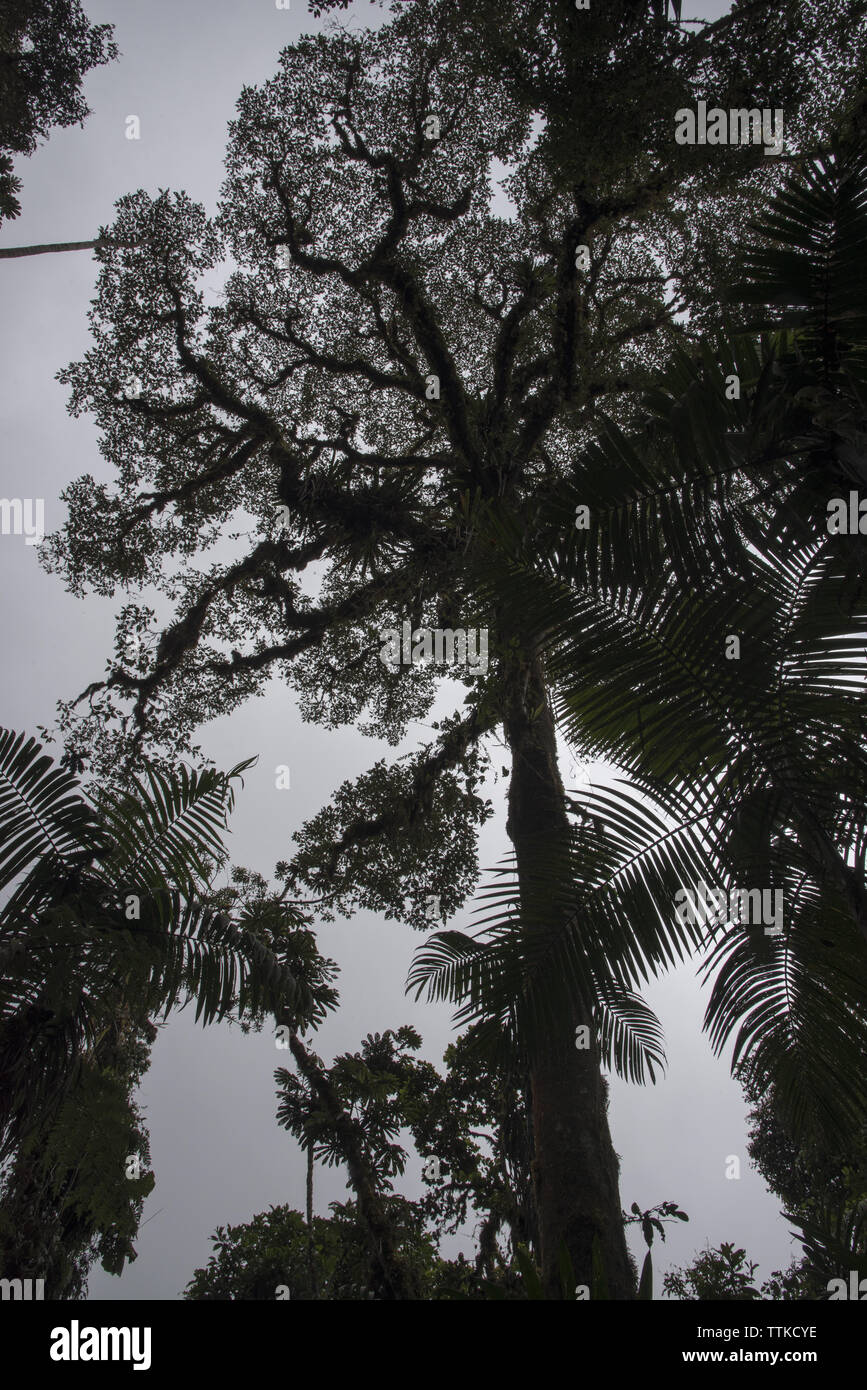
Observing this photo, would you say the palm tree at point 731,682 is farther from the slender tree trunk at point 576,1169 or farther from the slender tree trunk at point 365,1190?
the slender tree trunk at point 365,1190

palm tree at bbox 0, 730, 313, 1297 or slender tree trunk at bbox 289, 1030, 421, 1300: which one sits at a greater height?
palm tree at bbox 0, 730, 313, 1297

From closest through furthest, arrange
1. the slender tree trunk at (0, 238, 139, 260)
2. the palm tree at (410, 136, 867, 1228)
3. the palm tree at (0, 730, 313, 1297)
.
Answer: the palm tree at (410, 136, 867, 1228) < the palm tree at (0, 730, 313, 1297) < the slender tree trunk at (0, 238, 139, 260)

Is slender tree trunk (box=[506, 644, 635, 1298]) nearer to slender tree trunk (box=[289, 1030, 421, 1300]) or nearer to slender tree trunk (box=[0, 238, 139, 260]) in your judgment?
slender tree trunk (box=[289, 1030, 421, 1300])

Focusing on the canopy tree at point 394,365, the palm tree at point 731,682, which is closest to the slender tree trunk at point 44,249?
the canopy tree at point 394,365

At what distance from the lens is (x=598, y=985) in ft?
10.0

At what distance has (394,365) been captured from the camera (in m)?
12.3

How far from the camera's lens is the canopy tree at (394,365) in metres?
7.15

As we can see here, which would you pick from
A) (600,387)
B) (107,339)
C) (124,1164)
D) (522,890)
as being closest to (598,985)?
(522,890)

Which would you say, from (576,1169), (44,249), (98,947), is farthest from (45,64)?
(576,1169)

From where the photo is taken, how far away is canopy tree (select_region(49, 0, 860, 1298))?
7148 millimetres

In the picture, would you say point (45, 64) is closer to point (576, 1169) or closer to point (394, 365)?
point (394, 365)

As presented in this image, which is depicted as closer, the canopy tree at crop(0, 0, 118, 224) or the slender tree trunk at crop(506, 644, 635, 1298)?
the slender tree trunk at crop(506, 644, 635, 1298)

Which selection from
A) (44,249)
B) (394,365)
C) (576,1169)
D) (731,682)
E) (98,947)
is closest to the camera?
(731,682)

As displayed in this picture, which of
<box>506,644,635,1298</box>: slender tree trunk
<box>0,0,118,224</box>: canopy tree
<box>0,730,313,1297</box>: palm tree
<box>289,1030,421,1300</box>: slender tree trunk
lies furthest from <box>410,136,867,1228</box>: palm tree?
<box>0,0,118,224</box>: canopy tree
